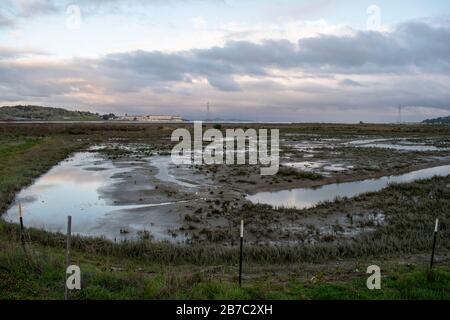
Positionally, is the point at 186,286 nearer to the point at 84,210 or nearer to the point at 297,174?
the point at 84,210

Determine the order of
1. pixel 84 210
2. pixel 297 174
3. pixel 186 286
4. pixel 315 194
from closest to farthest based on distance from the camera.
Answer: pixel 186 286 → pixel 84 210 → pixel 315 194 → pixel 297 174

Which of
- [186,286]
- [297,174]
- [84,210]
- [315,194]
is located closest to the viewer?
[186,286]

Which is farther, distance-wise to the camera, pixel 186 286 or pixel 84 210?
pixel 84 210

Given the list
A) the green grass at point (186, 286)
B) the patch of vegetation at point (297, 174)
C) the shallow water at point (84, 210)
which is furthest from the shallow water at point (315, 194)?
the green grass at point (186, 286)

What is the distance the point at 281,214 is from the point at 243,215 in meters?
1.80

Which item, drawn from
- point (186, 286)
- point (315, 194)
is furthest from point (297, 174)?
point (186, 286)

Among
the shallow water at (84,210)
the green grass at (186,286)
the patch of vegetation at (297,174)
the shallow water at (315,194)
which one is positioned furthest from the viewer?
the patch of vegetation at (297,174)

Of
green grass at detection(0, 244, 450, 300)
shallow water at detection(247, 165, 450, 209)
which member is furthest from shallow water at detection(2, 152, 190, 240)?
green grass at detection(0, 244, 450, 300)

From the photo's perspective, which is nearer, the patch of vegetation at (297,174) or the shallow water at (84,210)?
the shallow water at (84,210)

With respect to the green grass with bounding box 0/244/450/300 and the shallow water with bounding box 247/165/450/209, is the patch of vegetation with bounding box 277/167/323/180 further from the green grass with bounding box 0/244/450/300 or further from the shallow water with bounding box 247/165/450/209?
the green grass with bounding box 0/244/450/300

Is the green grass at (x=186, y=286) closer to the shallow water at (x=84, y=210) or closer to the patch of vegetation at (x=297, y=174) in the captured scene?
the shallow water at (x=84, y=210)

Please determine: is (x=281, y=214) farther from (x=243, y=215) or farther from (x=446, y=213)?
(x=446, y=213)

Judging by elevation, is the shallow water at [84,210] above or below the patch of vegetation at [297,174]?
below
